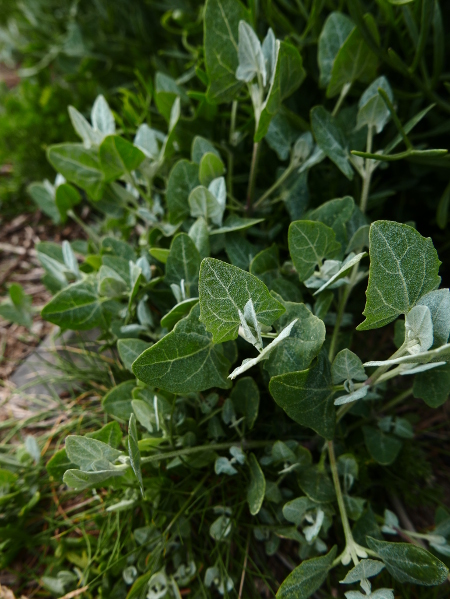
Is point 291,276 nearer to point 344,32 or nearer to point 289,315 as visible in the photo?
point 289,315

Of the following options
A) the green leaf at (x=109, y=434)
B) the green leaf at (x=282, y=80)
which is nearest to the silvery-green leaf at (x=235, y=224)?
the green leaf at (x=282, y=80)

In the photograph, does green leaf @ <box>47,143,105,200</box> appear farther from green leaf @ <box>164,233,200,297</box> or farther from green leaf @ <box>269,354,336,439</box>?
green leaf @ <box>269,354,336,439</box>

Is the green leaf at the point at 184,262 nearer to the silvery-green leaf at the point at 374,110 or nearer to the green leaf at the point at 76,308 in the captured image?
the green leaf at the point at 76,308

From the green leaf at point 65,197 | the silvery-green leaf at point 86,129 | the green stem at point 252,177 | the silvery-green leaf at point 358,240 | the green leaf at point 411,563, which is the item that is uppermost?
the silvery-green leaf at point 86,129

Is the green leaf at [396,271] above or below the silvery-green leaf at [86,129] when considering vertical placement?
below

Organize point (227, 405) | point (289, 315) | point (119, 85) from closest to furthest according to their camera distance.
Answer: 1. point (289, 315)
2. point (227, 405)
3. point (119, 85)

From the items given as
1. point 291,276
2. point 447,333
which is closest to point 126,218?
point 291,276

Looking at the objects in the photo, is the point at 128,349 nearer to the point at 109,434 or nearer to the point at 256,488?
the point at 109,434
